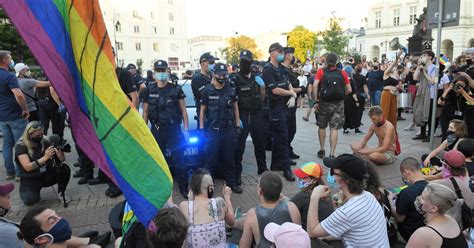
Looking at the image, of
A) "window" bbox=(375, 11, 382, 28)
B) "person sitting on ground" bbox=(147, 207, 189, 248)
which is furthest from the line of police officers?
"window" bbox=(375, 11, 382, 28)

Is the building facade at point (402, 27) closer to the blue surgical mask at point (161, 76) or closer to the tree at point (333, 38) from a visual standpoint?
the tree at point (333, 38)

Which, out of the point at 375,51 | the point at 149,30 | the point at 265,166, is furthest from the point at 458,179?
the point at 149,30

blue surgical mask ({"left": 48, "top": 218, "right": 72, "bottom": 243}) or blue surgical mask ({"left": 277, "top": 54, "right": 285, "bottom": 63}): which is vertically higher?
blue surgical mask ({"left": 277, "top": 54, "right": 285, "bottom": 63})

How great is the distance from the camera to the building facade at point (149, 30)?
73.3m

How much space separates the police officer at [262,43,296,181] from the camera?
20.5ft

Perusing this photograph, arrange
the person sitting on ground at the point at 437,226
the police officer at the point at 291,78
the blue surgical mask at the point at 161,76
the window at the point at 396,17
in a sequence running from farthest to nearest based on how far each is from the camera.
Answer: the window at the point at 396,17, the police officer at the point at 291,78, the blue surgical mask at the point at 161,76, the person sitting on ground at the point at 437,226

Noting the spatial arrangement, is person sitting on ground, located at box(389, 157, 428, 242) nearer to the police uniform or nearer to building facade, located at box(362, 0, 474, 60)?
the police uniform

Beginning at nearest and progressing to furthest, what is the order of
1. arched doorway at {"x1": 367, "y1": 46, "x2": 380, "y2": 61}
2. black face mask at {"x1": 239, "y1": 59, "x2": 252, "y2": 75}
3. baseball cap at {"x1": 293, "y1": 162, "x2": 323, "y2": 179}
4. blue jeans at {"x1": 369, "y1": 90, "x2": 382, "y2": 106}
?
baseball cap at {"x1": 293, "y1": 162, "x2": 323, "y2": 179} → black face mask at {"x1": 239, "y1": 59, "x2": 252, "y2": 75} → blue jeans at {"x1": 369, "y1": 90, "x2": 382, "y2": 106} → arched doorway at {"x1": 367, "y1": 46, "x2": 380, "y2": 61}

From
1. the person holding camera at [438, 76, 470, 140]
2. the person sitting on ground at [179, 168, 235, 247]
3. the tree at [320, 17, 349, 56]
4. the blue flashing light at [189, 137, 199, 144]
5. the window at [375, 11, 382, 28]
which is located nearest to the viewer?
the person sitting on ground at [179, 168, 235, 247]

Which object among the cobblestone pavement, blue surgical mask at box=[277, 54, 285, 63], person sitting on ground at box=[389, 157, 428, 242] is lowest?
the cobblestone pavement

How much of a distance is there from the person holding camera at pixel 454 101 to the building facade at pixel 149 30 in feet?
218

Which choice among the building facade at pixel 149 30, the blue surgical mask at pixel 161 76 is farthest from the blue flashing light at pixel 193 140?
the building facade at pixel 149 30

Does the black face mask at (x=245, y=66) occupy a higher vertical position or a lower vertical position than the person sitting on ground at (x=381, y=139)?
higher

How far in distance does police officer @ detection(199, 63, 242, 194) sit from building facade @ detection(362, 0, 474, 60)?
166 feet
